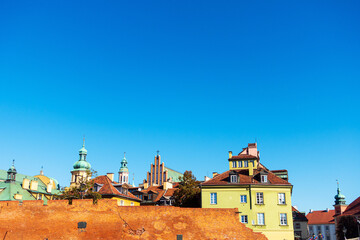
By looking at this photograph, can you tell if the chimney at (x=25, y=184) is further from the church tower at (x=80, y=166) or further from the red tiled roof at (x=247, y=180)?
the red tiled roof at (x=247, y=180)

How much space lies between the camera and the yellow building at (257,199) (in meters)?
39.5

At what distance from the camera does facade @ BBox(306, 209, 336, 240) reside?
103562 mm

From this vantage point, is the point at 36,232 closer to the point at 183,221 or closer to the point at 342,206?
the point at 183,221

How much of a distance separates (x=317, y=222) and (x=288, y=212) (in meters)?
76.9

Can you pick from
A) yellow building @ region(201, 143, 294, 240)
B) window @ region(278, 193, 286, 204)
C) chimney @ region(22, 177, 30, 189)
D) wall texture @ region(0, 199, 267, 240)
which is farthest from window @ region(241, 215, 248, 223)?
chimney @ region(22, 177, 30, 189)

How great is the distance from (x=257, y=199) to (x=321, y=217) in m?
79.3

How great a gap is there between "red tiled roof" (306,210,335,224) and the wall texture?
83520 millimetres

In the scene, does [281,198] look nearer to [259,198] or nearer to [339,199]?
[259,198]

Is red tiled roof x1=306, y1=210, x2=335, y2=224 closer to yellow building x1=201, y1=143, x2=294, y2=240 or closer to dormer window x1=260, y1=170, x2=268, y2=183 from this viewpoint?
yellow building x1=201, y1=143, x2=294, y2=240

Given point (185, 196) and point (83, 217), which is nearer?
point (83, 217)

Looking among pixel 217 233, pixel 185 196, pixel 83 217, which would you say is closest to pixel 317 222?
pixel 185 196

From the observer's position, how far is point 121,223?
110 ft

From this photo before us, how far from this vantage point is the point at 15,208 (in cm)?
3500

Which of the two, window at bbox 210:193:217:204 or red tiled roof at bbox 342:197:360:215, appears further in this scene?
red tiled roof at bbox 342:197:360:215
